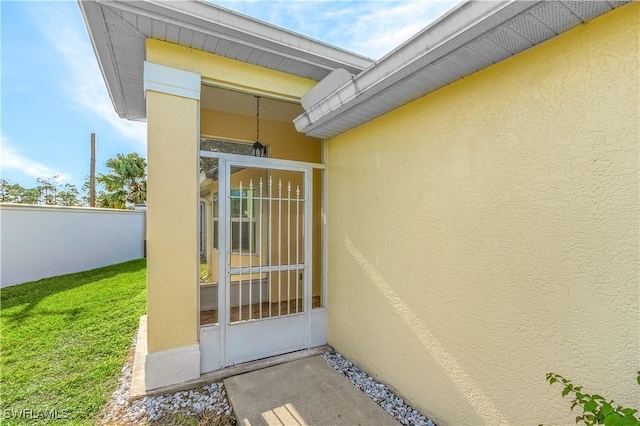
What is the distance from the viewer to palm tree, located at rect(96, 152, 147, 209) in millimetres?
24203

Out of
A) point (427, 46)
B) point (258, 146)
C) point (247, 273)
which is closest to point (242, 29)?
point (258, 146)

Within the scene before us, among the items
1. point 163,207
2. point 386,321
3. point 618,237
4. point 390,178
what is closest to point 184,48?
point 163,207

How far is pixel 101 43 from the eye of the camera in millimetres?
3869

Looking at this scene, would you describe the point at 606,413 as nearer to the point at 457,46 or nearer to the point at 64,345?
the point at 457,46

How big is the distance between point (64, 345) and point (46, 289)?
576cm

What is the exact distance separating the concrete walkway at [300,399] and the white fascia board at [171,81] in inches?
165

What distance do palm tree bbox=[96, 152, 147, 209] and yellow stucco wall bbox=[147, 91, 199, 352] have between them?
25031 millimetres

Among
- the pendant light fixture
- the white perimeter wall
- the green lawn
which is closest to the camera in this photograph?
the green lawn

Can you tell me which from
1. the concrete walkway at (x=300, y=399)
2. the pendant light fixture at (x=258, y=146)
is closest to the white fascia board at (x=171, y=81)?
the pendant light fixture at (x=258, y=146)

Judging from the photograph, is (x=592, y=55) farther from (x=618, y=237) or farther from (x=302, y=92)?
(x=302, y=92)

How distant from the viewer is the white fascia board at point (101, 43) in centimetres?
329

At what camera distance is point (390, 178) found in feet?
12.7

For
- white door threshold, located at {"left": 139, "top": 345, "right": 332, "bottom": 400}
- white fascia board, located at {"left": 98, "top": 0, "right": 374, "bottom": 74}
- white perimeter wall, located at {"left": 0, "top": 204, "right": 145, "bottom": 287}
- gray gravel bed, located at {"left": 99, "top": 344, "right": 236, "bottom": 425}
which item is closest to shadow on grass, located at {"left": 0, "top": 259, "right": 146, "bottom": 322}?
white perimeter wall, located at {"left": 0, "top": 204, "right": 145, "bottom": 287}

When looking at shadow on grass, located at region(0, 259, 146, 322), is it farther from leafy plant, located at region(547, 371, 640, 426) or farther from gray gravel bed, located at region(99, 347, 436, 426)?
leafy plant, located at region(547, 371, 640, 426)
